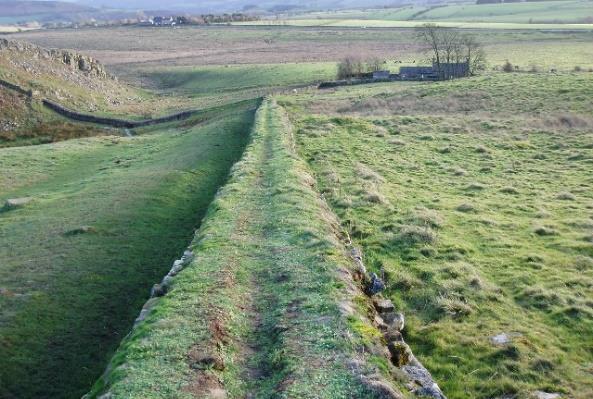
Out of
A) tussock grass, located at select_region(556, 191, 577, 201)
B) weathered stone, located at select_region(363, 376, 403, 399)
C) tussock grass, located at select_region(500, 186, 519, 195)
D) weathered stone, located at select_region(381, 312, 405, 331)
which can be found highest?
weathered stone, located at select_region(363, 376, 403, 399)

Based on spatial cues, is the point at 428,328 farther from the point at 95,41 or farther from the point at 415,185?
the point at 95,41

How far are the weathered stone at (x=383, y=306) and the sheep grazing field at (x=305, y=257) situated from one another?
2.5 inches

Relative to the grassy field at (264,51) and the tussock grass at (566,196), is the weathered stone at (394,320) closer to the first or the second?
the tussock grass at (566,196)

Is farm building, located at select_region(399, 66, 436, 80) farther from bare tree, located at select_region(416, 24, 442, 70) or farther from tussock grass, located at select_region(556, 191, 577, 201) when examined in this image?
Answer: tussock grass, located at select_region(556, 191, 577, 201)

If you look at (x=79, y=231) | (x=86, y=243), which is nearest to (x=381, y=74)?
(x=79, y=231)

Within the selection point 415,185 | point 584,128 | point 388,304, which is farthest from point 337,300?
point 584,128

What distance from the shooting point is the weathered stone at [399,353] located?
13.5m

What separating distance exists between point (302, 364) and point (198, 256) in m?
6.97

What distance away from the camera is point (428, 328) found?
1648cm

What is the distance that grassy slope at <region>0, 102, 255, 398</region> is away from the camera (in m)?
15.5

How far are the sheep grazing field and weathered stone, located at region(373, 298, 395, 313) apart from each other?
0.21ft

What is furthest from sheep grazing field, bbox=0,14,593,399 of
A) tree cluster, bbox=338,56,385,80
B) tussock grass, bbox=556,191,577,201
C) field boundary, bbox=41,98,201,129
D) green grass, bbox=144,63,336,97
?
tree cluster, bbox=338,56,385,80

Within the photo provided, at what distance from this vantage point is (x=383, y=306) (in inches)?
656

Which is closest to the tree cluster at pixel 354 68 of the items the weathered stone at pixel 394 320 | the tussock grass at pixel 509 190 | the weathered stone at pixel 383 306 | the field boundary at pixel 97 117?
the field boundary at pixel 97 117
